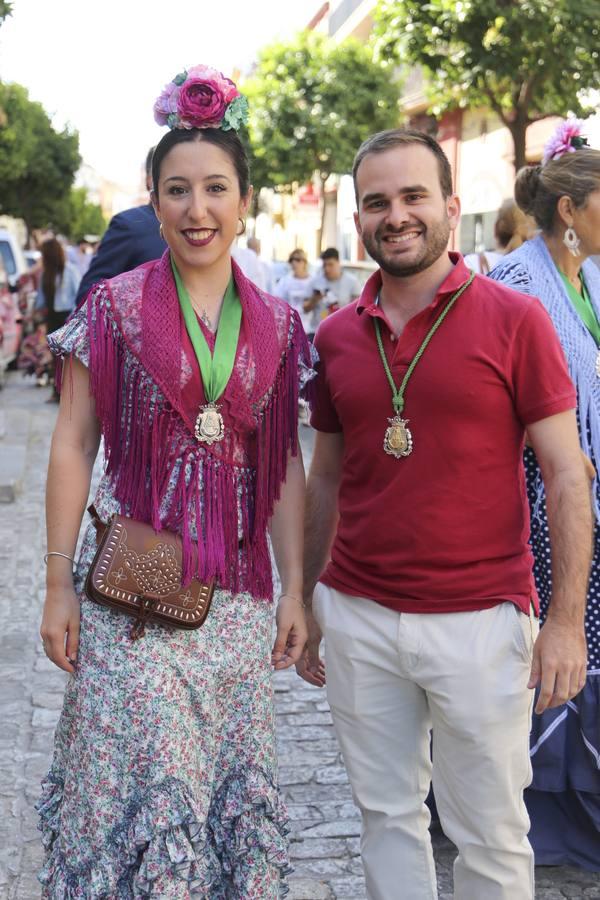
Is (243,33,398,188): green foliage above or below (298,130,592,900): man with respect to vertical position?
above

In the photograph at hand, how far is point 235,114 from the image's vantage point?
2.71m

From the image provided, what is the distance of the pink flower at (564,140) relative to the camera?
3.49 m

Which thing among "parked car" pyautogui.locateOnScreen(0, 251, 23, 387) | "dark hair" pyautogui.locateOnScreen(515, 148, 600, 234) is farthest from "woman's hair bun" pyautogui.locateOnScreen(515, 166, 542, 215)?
"parked car" pyautogui.locateOnScreen(0, 251, 23, 387)

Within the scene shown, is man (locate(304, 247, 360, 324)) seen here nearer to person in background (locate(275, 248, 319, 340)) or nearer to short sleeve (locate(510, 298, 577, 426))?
person in background (locate(275, 248, 319, 340))

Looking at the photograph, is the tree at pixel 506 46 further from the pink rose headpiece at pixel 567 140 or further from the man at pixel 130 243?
the pink rose headpiece at pixel 567 140

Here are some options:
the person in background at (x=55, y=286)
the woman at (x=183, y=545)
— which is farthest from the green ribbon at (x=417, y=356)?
the person in background at (x=55, y=286)

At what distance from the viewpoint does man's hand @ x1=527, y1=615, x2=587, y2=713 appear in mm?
2549

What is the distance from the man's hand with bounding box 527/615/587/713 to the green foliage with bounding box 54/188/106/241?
53615 millimetres

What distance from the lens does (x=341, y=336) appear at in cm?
286

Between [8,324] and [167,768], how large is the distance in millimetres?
14264

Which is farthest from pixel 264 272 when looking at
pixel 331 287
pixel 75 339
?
pixel 75 339

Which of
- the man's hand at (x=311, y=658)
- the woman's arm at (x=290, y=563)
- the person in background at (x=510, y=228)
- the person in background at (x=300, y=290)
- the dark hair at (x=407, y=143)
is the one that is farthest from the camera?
the person in background at (x=300, y=290)

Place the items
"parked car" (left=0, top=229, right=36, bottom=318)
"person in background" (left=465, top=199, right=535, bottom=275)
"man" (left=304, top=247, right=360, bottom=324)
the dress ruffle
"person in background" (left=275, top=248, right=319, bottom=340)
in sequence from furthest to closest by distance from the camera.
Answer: "parked car" (left=0, top=229, right=36, bottom=318)
"person in background" (left=275, top=248, right=319, bottom=340)
"man" (left=304, top=247, right=360, bottom=324)
"person in background" (left=465, top=199, right=535, bottom=275)
the dress ruffle

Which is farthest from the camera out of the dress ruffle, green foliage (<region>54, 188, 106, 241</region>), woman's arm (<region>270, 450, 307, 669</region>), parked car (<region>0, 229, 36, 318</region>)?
green foliage (<region>54, 188, 106, 241</region>)
